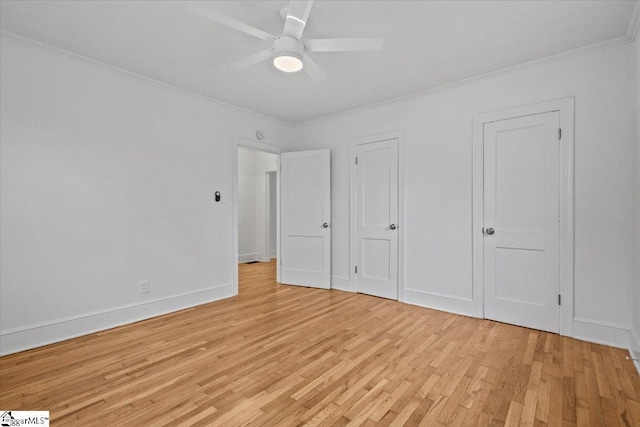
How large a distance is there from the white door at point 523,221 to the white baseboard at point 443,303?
0.15 metres

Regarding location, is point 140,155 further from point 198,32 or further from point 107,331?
point 107,331

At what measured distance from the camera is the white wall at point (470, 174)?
104 inches

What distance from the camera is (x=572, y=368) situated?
7.40 feet

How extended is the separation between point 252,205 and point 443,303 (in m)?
5.17

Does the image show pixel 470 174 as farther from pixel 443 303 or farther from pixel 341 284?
pixel 341 284

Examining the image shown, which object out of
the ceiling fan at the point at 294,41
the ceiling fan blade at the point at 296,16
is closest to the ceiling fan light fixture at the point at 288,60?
Result: the ceiling fan at the point at 294,41

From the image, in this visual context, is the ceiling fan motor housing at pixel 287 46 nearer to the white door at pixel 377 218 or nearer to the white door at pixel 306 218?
the white door at pixel 377 218

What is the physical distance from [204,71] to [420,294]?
365 centimetres

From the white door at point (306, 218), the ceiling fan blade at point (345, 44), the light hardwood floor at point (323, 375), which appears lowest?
the light hardwood floor at point (323, 375)

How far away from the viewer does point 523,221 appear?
3072 millimetres

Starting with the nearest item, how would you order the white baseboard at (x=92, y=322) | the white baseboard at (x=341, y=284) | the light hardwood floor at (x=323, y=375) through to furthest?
the light hardwood floor at (x=323, y=375) → the white baseboard at (x=92, y=322) → the white baseboard at (x=341, y=284)

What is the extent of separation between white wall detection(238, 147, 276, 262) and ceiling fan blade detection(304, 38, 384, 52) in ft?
17.0

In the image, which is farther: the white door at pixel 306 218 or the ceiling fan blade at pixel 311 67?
the white door at pixel 306 218

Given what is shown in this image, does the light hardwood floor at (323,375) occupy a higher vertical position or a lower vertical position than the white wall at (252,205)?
lower
